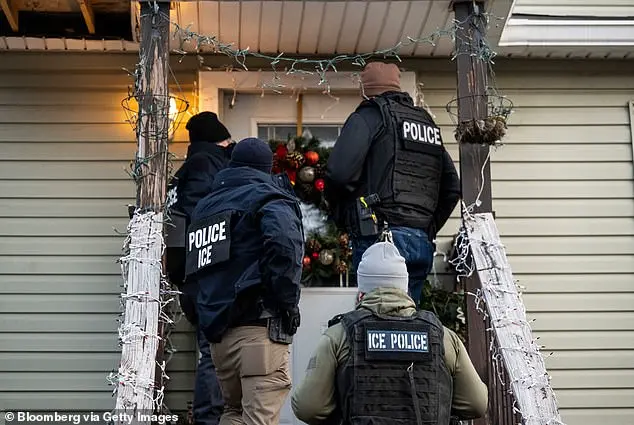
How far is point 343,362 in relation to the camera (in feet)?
9.24

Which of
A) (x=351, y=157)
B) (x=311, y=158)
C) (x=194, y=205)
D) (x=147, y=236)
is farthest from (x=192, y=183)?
(x=351, y=157)

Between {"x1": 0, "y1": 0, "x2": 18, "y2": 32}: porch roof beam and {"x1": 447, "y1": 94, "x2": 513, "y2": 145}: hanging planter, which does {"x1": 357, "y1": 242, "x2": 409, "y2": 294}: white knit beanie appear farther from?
{"x1": 0, "y1": 0, "x2": 18, "y2": 32}: porch roof beam

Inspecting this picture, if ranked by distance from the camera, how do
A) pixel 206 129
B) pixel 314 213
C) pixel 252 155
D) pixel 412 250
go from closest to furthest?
pixel 252 155, pixel 412 250, pixel 206 129, pixel 314 213

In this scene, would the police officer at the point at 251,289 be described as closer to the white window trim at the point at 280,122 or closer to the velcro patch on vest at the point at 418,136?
the velcro patch on vest at the point at 418,136

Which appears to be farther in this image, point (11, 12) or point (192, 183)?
point (11, 12)

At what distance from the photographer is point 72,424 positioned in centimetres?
546

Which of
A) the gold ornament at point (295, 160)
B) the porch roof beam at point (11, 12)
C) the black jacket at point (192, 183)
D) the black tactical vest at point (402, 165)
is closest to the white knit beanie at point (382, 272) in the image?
the black tactical vest at point (402, 165)

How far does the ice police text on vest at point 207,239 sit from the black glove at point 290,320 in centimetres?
43

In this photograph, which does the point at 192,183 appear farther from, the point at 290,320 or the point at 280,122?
the point at 290,320

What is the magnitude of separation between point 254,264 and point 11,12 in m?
2.81

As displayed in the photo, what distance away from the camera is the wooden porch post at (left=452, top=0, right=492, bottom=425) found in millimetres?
4488

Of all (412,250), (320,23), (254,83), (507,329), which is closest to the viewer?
(507,329)

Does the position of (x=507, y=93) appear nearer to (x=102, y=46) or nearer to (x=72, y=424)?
(x=102, y=46)

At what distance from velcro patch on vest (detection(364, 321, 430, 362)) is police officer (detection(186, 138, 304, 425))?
851 mm
